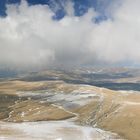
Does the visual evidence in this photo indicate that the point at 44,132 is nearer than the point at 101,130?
Yes

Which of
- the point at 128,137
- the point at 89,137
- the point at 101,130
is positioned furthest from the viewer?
the point at 101,130

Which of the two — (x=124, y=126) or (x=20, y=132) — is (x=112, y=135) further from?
(x=20, y=132)

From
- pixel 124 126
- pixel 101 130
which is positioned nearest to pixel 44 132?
pixel 101 130

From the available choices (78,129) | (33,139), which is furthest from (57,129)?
(33,139)

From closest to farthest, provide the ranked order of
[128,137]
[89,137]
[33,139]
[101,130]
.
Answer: [33,139]
[89,137]
[128,137]
[101,130]

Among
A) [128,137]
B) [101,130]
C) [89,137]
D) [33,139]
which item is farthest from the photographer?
[101,130]

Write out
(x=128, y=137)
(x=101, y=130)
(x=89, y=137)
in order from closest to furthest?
(x=89, y=137) → (x=128, y=137) → (x=101, y=130)

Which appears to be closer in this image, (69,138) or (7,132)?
(69,138)

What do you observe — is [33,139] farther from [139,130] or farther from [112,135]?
[139,130]
